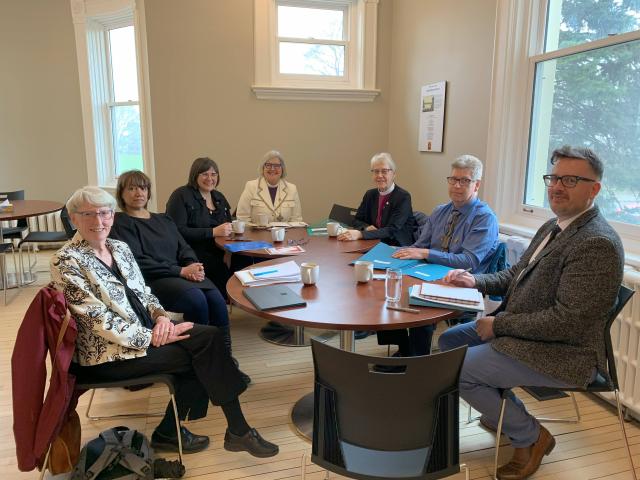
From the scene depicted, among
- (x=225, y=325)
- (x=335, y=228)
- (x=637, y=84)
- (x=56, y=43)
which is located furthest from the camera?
(x=56, y=43)

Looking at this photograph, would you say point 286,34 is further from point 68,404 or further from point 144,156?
point 68,404

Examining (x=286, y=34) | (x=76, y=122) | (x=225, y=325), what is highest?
(x=286, y=34)

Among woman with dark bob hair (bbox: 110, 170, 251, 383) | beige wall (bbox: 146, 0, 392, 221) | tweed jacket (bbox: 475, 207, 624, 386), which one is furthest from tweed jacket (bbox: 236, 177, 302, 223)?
tweed jacket (bbox: 475, 207, 624, 386)

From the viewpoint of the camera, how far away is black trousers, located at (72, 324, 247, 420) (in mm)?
1870

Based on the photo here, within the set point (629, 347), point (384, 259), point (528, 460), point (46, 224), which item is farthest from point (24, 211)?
point (629, 347)

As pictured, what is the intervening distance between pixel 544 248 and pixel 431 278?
502mm

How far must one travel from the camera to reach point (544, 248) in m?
1.93

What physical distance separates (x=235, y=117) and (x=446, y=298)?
318cm

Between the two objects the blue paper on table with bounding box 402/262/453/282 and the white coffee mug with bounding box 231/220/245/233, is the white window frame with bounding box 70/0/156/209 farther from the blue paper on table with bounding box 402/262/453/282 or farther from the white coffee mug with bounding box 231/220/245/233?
the blue paper on table with bounding box 402/262/453/282

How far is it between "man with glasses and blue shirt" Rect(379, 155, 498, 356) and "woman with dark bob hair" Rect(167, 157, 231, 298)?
4.49 feet

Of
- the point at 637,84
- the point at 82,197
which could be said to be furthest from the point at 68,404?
the point at 637,84

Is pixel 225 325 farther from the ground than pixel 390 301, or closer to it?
closer to it

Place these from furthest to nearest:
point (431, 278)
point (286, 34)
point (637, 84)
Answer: point (286, 34), point (637, 84), point (431, 278)

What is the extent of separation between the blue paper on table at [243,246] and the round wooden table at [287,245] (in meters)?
0.03
